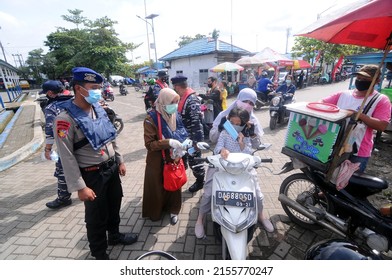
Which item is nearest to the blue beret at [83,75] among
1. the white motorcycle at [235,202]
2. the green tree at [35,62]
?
the white motorcycle at [235,202]

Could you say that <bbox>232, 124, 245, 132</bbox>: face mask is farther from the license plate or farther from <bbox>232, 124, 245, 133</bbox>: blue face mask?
the license plate

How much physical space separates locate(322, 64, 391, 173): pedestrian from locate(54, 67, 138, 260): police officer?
2.68 meters

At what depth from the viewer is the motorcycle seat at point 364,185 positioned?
2164 millimetres

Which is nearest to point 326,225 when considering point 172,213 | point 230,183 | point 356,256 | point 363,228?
point 363,228

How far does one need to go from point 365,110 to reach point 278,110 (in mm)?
4700

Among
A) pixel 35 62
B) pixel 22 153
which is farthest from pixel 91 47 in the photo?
pixel 35 62

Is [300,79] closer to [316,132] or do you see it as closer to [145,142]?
[316,132]

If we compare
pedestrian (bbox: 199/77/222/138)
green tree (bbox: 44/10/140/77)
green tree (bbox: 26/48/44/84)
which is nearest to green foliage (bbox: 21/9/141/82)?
green tree (bbox: 44/10/140/77)

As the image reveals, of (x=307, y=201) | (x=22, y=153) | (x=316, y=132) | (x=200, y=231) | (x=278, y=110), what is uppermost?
(x=316, y=132)

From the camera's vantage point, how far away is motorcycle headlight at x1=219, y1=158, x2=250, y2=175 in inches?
80.0

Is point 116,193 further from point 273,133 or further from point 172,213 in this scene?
point 273,133

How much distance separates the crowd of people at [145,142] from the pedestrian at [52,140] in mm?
15

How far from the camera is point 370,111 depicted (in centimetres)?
236

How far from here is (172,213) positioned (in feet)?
9.80
